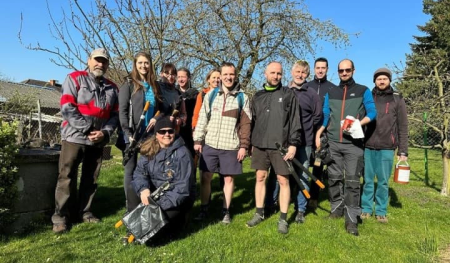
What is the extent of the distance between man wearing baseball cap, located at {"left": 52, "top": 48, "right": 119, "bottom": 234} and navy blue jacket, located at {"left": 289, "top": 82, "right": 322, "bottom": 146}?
2.54m

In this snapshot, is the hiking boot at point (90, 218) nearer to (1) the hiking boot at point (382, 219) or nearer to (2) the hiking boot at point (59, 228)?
(2) the hiking boot at point (59, 228)

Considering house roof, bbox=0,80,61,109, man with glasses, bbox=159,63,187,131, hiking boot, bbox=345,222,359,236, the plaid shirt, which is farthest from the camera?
house roof, bbox=0,80,61,109

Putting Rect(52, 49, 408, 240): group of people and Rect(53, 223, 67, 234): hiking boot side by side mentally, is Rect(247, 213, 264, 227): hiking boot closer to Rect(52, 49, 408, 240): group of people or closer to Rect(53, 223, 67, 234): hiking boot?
Rect(52, 49, 408, 240): group of people

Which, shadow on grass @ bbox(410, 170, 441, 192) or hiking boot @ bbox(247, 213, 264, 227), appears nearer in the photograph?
hiking boot @ bbox(247, 213, 264, 227)

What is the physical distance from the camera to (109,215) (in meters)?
4.71

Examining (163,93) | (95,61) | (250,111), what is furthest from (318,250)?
(95,61)

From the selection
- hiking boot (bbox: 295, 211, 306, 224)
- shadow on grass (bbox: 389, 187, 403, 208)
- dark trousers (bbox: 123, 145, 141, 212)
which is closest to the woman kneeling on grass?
dark trousers (bbox: 123, 145, 141, 212)

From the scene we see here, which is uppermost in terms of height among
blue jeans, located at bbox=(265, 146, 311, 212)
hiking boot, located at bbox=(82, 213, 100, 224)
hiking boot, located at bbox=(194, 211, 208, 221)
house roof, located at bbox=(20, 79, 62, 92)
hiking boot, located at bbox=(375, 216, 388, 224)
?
house roof, located at bbox=(20, 79, 62, 92)

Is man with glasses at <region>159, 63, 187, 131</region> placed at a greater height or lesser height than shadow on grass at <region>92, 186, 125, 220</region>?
greater

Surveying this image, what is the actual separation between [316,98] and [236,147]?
135 centimetres

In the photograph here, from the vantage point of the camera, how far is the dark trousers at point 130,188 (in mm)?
3941

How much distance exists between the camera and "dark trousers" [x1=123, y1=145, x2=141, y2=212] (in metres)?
3.94

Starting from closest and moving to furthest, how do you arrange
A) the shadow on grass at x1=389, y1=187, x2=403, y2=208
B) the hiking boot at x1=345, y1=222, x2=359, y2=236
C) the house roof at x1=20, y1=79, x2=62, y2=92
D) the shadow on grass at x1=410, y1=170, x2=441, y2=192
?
the hiking boot at x1=345, y1=222, x2=359, y2=236, the shadow on grass at x1=389, y1=187, x2=403, y2=208, the shadow on grass at x1=410, y1=170, x2=441, y2=192, the house roof at x1=20, y1=79, x2=62, y2=92

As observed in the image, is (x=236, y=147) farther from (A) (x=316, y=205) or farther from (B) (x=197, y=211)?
(A) (x=316, y=205)
